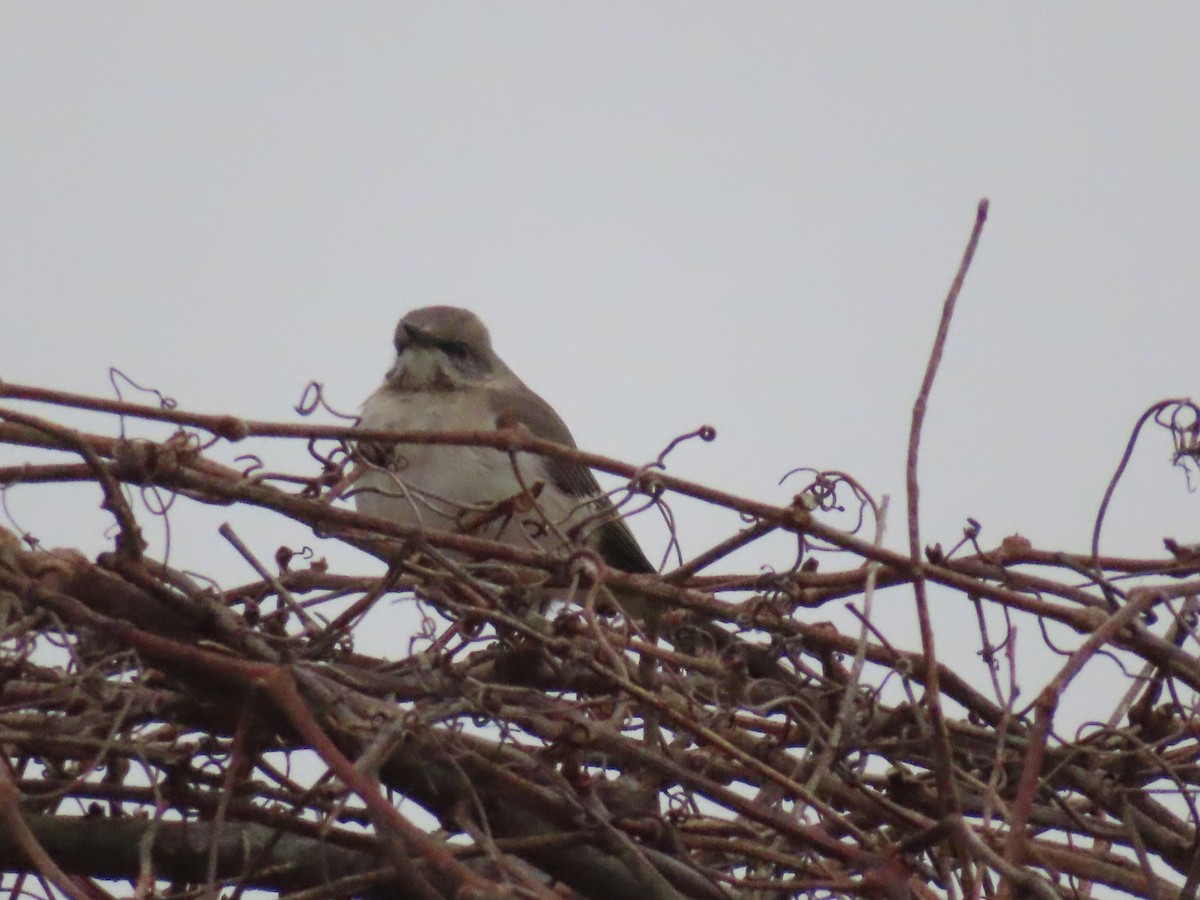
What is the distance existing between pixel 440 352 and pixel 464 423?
17.9 inches

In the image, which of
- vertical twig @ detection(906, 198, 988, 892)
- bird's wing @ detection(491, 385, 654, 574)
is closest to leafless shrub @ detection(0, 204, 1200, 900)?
vertical twig @ detection(906, 198, 988, 892)

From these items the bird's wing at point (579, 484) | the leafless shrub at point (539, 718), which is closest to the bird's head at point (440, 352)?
the bird's wing at point (579, 484)

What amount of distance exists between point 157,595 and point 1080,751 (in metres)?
1.57

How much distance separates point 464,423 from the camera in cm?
561

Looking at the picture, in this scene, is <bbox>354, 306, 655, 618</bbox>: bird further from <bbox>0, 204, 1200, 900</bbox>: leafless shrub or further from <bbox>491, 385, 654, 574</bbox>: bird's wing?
<bbox>0, 204, 1200, 900</bbox>: leafless shrub

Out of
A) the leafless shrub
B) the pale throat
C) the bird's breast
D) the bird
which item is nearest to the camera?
the leafless shrub

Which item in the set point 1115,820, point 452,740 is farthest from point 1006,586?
point 452,740

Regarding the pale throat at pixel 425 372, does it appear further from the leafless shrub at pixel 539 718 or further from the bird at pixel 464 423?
the leafless shrub at pixel 539 718

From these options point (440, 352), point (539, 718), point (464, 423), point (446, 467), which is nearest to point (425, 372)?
point (440, 352)

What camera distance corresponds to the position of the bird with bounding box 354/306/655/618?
5.00 metres

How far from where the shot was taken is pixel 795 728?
315 cm

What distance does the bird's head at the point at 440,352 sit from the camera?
5.86 m

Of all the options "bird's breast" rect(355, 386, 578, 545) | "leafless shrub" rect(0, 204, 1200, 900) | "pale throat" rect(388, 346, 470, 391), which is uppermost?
"pale throat" rect(388, 346, 470, 391)

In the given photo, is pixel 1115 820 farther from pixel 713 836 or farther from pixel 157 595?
pixel 157 595
